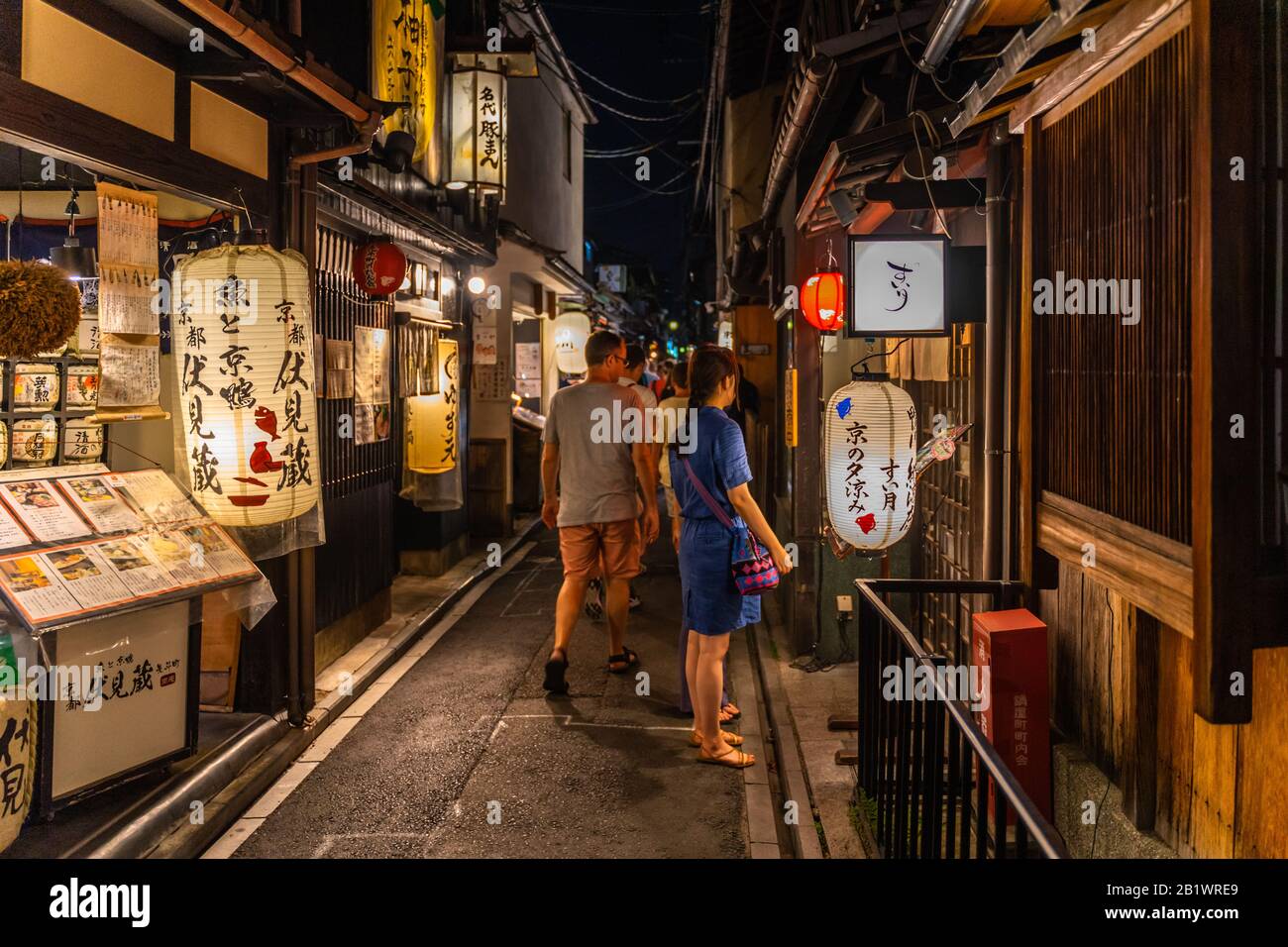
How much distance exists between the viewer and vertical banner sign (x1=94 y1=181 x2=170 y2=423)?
21.9 ft

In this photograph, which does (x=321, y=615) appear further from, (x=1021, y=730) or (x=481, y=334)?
(x=481, y=334)

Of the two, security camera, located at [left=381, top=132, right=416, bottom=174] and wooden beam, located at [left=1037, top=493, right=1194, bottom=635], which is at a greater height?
security camera, located at [left=381, top=132, right=416, bottom=174]

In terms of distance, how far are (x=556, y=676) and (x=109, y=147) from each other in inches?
237

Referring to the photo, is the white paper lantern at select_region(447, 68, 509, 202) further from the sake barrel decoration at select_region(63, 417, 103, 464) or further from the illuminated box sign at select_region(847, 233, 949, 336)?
the illuminated box sign at select_region(847, 233, 949, 336)

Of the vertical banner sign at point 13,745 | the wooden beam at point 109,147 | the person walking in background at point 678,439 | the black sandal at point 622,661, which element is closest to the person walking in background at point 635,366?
the person walking in background at point 678,439

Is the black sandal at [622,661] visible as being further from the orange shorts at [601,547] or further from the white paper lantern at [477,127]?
the white paper lantern at [477,127]

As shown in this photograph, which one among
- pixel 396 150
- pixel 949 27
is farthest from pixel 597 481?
pixel 949 27

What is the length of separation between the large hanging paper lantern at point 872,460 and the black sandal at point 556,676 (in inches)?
134

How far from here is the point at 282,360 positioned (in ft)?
22.9

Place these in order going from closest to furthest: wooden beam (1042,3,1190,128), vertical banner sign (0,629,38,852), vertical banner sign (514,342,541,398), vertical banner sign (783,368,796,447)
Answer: wooden beam (1042,3,1190,128), vertical banner sign (0,629,38,852), vertical banner sign (783,368,796,447), vertical banner sign (514,342,541,398)

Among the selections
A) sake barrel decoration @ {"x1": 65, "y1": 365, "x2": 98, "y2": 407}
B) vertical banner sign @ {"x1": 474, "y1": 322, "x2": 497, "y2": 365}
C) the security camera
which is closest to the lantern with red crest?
the security camera

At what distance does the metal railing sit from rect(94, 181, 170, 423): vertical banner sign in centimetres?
551

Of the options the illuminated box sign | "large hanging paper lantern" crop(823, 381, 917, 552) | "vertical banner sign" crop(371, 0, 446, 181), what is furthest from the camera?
"vertical banner sign" crop(371, 0, 446, 181)

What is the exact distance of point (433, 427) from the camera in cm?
1396
